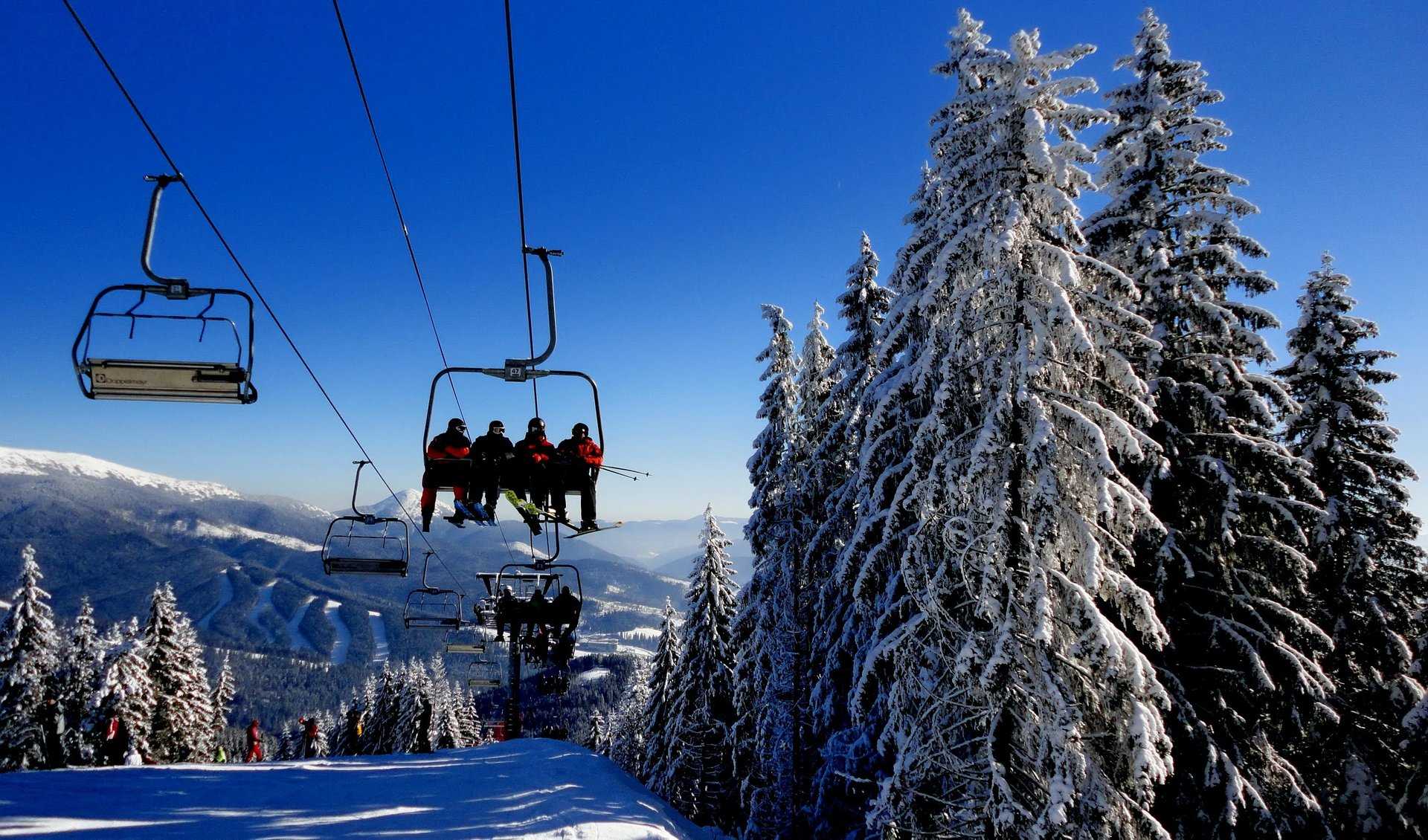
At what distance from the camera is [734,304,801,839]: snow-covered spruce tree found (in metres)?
19.1

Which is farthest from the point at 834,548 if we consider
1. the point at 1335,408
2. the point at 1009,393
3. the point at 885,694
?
the point at 1335,408

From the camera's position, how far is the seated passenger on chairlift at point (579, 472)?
11273 millimetres

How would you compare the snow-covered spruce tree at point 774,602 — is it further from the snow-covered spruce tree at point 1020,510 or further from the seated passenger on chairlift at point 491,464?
the seated passenger on chairlift at point 491,464

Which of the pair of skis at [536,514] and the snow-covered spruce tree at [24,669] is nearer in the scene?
the pair of skis at [536,514]

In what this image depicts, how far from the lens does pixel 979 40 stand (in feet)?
39.9

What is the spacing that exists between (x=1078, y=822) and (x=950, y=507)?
4.35m

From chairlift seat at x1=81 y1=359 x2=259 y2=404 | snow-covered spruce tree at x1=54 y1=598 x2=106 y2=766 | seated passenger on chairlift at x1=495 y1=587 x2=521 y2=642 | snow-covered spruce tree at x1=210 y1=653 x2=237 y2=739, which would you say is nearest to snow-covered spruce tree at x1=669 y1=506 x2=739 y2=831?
seated passenger on chairlift at x1=495 y1=587 x2=521 y2=642

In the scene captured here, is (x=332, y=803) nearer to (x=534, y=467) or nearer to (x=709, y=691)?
(x=534, y=467)

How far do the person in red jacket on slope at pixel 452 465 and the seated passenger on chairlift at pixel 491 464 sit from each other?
0.46ft

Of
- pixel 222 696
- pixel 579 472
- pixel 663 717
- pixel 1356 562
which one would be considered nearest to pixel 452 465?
pixel 579 472

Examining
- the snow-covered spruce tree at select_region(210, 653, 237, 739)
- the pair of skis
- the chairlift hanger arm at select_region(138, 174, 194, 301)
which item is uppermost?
the chairlift hanger arm at select_region(138, 174, 194, 301)

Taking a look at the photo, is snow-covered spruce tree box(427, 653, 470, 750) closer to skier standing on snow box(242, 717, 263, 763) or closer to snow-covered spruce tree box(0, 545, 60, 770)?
snow-covered spruce tree box(0, 545, 60, 770)

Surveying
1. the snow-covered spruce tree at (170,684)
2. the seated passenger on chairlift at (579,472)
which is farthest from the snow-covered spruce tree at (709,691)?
the snow-covered spruce tree at (170,684)

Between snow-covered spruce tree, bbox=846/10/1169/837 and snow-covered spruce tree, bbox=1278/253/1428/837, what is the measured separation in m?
7.17
